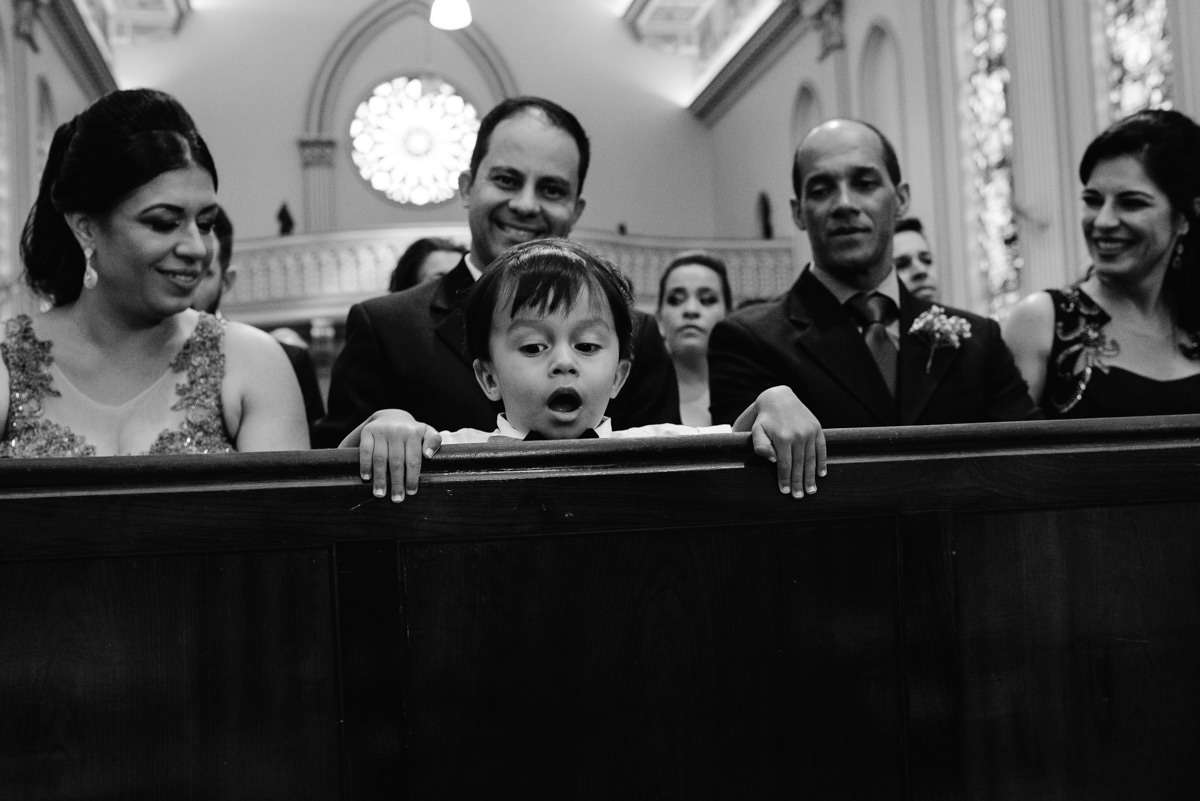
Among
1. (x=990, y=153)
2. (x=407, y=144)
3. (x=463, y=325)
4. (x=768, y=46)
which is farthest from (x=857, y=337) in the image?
(x=407, y=144)

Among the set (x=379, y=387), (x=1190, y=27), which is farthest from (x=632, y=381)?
(x=1190, y=27)

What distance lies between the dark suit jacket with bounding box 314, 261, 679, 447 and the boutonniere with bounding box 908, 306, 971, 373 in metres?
0.62

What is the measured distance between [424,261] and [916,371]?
7.54 feet

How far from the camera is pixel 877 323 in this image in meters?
3.40

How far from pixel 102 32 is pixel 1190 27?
15.7 meters

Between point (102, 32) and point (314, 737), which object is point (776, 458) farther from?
point (102, 32)

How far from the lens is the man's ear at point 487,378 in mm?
2756

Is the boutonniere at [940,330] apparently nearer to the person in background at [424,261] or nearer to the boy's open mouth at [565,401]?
the boy's open mouth at [565,401]

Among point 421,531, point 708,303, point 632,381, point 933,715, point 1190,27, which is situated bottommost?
point 933,715

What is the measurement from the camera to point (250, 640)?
2.11 metres

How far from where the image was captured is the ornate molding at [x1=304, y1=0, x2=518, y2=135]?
20969mm

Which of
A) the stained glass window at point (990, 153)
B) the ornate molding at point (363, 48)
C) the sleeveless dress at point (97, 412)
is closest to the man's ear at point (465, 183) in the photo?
the sleeveless dress at point (97, 412)

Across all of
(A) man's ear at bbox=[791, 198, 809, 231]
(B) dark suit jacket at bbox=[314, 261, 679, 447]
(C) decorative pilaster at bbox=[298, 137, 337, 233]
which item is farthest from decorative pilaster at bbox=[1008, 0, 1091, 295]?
(C) decorative pilaster at bbox=[298, 137, 337, 233]

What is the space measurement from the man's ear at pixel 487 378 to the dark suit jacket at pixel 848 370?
2.56 feet
